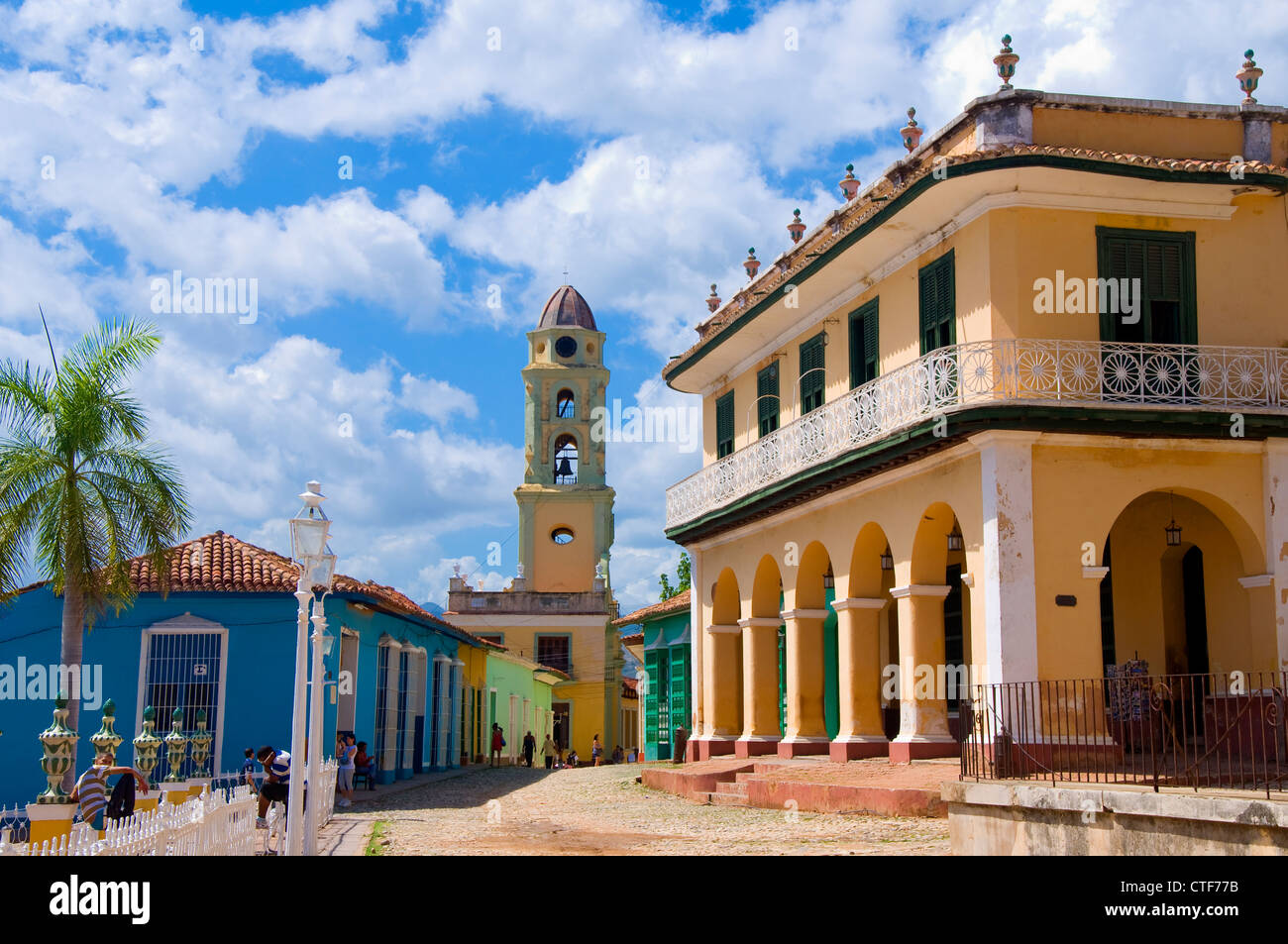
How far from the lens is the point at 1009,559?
593 inches

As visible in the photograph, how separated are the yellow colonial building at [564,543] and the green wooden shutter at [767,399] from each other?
26788 millimetres

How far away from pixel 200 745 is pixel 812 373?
10.3 metres

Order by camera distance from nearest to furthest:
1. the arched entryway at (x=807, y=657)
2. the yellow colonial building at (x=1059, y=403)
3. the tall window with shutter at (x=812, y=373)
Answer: the yellow colonial building at (x=1059, y=403) → the arched entryway at (x=807, y=657) → the tall window with shutter at (x=812, y=373)

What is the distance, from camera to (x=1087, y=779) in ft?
37.8

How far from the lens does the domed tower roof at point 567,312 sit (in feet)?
167

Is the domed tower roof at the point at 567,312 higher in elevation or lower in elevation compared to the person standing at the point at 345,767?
higher

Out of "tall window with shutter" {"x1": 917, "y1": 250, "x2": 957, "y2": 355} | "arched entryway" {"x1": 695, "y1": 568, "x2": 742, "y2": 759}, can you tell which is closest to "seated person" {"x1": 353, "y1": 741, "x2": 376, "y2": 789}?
"arched entryway" {"x1": 695, "y1": 568, "x2": 742, "y2": 759}

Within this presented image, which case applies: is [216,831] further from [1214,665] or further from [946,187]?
[1214,665]

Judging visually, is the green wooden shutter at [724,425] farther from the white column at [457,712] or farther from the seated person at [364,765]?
the white column at [457,712]

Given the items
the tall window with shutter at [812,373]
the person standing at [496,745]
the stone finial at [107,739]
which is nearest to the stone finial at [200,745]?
the stone finial at [107,739]

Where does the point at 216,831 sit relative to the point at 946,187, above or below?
below

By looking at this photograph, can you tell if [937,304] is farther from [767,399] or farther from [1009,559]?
[767,399]
